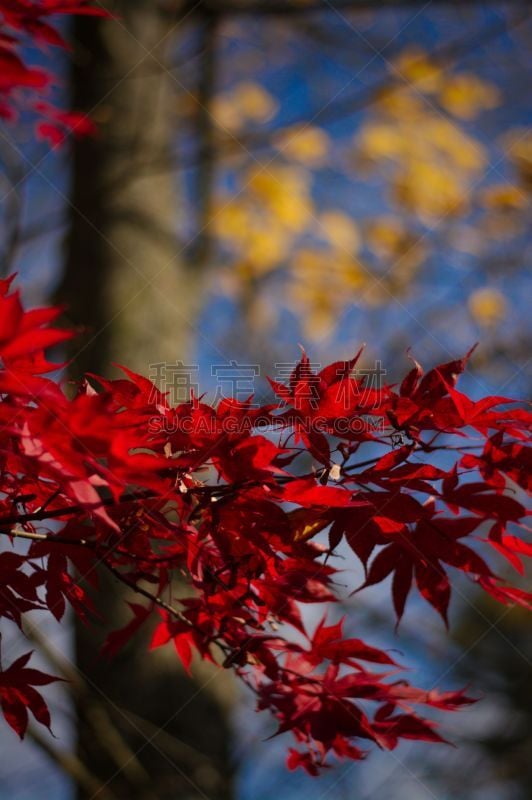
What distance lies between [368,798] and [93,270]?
2525 mm

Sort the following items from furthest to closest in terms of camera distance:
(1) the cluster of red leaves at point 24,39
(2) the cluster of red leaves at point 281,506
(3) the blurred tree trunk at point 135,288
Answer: (3) the blurred tree trunk at point 135,288 → (1) the cluster of red leaves at point 24,39 → (2) the cluster of red leaves at point 281,506

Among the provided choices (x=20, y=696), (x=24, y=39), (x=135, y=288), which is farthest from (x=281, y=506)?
(x=135, y=288)

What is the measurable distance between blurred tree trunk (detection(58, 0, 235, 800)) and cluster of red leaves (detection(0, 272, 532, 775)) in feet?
2.99

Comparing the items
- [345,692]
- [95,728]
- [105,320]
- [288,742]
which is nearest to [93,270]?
[105,320]

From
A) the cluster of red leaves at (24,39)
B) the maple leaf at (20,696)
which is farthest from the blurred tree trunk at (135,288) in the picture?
the maple leaf at (20,696)

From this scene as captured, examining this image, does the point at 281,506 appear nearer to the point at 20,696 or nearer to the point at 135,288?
the point at 20,696

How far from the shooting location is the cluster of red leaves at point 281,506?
729 mm

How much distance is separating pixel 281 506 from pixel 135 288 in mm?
1443

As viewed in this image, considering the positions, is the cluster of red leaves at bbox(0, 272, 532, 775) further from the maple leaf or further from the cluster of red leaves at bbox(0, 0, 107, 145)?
the cluster of red leaves at bbox(0, 0, 107, 145)

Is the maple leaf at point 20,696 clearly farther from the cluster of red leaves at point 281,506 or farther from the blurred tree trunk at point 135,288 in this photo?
the blurred tree trunk at point 135,288

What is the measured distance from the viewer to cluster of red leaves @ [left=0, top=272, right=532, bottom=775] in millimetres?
729

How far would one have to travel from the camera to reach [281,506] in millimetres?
813

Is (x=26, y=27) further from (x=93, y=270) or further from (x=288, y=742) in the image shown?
(x=288, y=742)

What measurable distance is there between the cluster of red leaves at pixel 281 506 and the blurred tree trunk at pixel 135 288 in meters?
0.91
